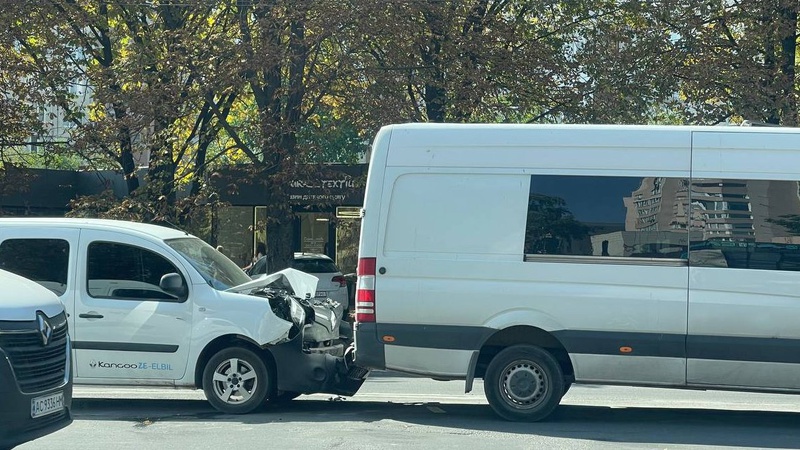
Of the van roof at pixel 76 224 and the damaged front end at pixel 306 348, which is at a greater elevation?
the van roof at pixel 76 224

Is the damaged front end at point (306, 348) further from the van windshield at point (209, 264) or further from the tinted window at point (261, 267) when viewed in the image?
the tinted window at point (261, 267)

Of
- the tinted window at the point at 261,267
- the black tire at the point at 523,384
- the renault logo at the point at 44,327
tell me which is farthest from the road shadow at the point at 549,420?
the tinted window at the point at 261,267

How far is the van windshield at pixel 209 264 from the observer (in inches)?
394

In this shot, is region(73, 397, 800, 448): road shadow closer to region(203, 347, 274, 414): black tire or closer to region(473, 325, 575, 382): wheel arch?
region(203, 347, 274, 414): black tire

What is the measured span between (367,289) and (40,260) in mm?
3169

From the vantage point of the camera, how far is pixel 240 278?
10.7 metres

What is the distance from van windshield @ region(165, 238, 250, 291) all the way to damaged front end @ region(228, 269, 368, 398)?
0.23 meters

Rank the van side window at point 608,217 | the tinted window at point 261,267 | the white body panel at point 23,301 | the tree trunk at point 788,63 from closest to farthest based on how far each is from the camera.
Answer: the white body panel at point 23,301 → the van side window at point 608,217 → the tree trunk at point 788,63 → the tinted window at point 261,267

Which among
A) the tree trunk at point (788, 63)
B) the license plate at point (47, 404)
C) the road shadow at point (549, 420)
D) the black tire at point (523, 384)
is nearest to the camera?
the license plate at point (47, 404)

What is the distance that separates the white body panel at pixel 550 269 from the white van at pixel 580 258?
1cm

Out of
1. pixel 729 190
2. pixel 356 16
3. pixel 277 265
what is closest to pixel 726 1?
pixel 356 16

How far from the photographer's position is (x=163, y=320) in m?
9.72

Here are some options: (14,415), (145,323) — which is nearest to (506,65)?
(145,323)

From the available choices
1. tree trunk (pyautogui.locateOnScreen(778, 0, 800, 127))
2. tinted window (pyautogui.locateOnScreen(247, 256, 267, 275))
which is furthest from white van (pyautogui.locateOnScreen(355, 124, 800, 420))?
tinted window (pyautogui.locateOnScreen(247, 256, 267, 275))
